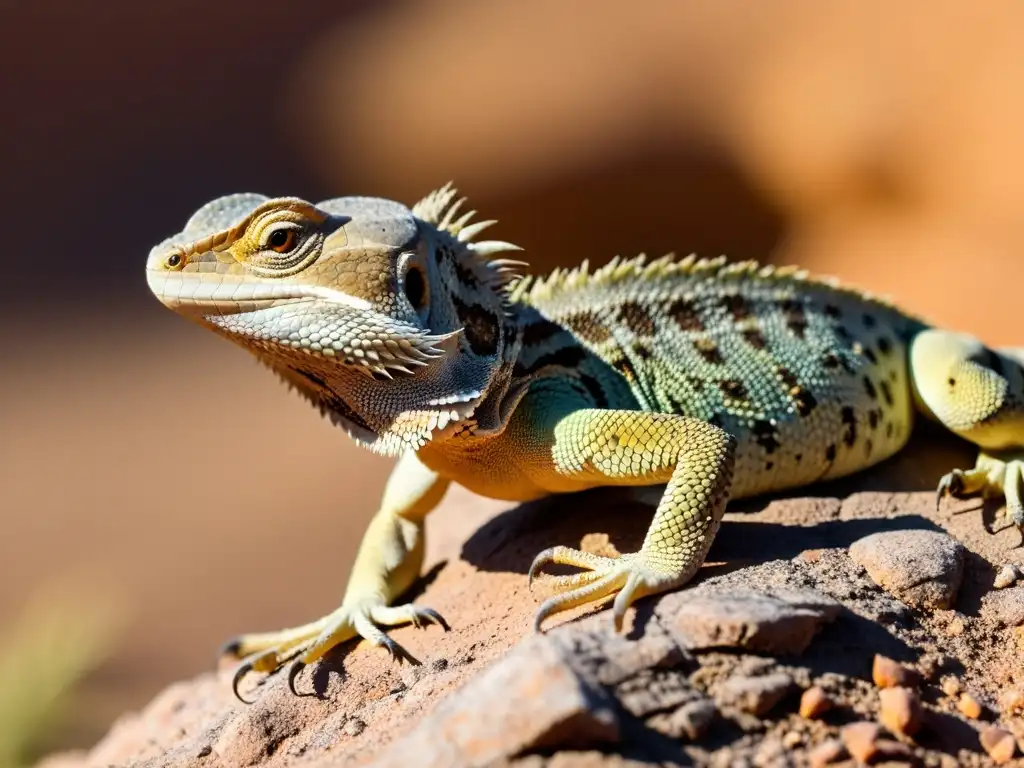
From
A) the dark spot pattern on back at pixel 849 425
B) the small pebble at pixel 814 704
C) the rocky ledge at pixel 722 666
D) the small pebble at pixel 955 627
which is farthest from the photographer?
the dark spot pattern on back at pixel 849 425

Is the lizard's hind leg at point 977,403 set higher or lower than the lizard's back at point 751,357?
lower

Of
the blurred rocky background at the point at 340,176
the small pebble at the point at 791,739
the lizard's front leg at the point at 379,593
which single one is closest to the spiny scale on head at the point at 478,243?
the lizard's front leg at the point at 379,593

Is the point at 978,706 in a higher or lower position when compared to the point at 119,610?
lower

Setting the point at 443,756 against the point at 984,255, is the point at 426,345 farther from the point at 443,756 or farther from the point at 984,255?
the point at 984,255

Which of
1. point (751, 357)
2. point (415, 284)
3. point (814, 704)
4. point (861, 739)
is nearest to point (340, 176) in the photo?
point (751, 357)

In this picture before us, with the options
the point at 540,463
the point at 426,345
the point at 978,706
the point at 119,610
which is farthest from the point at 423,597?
the point at 119,610

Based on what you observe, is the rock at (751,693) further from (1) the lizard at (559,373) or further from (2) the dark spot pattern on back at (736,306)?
(2) the dark spot pattern on back at (736,306)
